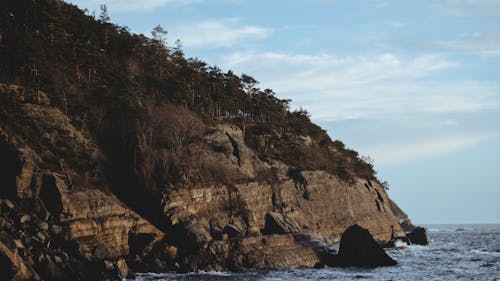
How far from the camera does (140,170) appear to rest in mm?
53375

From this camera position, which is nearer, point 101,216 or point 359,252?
point 101,216

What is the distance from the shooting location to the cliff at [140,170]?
4031 cm

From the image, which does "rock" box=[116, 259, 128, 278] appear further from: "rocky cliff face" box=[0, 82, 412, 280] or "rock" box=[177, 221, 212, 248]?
"rock" box=[177, 221, 212, 248]

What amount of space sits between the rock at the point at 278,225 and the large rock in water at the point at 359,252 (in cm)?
607

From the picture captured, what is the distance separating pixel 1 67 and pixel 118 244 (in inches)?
940

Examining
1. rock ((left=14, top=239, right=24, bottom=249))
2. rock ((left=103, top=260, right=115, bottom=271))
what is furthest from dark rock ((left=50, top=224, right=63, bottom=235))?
rock ((left=14, top=239, right=24, bottom=249))

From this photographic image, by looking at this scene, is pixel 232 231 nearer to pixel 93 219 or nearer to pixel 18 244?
pixel 93 219

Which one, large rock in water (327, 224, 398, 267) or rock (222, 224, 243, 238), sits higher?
rock (222, 224, 243, 238)

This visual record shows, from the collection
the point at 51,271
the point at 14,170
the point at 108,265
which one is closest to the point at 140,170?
the point at 14,170

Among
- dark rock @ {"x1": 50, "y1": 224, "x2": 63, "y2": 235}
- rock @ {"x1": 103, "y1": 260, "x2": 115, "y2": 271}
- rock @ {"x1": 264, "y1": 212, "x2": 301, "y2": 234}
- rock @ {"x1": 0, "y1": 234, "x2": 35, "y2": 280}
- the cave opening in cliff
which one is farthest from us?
rock @ {"x1": 264, "y1": 212, "x2": 301, "y2": 234}

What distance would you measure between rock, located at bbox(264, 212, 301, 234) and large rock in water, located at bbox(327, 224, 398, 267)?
607 centimetres

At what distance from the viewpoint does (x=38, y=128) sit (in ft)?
160

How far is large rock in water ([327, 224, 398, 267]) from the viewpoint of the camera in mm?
47812

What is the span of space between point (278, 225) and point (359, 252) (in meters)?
8.71
